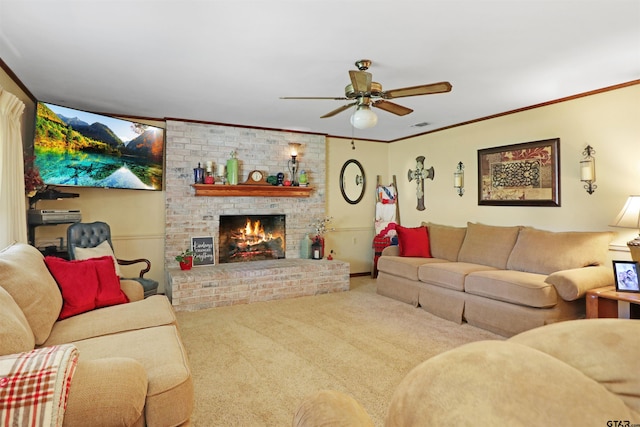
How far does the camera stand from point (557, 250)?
12.2 feet

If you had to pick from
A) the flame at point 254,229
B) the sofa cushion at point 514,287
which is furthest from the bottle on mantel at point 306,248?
the sofa cushion at point 514,287

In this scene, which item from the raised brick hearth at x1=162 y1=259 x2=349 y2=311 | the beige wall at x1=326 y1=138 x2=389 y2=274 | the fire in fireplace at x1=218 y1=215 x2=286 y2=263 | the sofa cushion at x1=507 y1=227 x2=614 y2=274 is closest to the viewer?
the sofa cushion at x1=507 y1=227 x2=614 y2=274

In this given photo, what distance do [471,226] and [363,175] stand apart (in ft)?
7.31

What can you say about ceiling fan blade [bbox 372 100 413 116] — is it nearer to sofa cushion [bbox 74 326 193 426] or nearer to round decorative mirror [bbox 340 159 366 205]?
sofa cushion [bbox 74 326 193 426]

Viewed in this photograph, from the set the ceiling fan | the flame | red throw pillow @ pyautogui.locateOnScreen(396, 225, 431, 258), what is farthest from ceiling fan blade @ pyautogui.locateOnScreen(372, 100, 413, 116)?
the flame

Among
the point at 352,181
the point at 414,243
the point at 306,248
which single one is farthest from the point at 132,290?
the point at 352,181

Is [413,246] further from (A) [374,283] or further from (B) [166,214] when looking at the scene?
(B) [166,214]

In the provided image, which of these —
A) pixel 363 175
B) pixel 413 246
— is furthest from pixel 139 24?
pixel 363 175

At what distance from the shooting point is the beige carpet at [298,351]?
7.48 feet

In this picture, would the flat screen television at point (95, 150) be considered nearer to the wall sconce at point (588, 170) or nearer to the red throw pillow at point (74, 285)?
the red throw pillow at point (74, 285)

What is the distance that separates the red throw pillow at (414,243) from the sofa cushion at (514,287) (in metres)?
1.21

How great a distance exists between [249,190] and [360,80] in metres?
3.06

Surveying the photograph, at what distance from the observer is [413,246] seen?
5.08 metres

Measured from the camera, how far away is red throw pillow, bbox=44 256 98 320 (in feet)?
8.04
